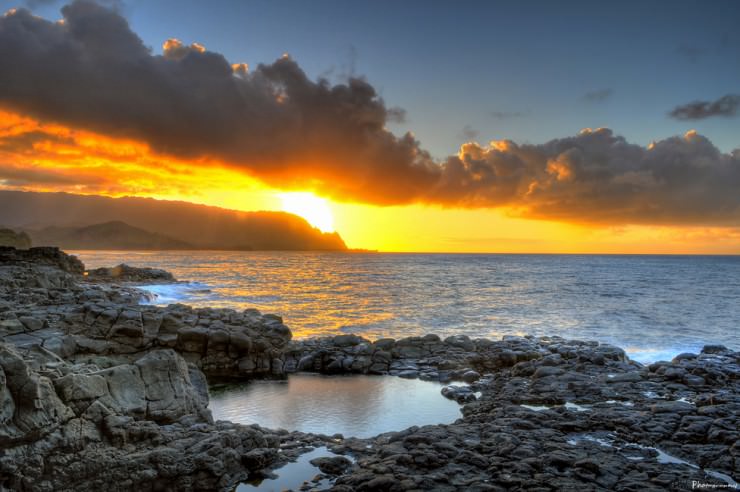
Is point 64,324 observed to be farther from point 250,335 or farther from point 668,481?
point 668,481

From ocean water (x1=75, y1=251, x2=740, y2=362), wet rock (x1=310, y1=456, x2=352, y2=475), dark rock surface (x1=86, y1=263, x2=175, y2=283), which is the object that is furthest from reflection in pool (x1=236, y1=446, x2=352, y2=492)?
dark rock surface (x1=86, y1=263, x2=175, y2=283)

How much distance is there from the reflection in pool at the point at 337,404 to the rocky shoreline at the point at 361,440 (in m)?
1.24

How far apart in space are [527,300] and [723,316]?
1901cm

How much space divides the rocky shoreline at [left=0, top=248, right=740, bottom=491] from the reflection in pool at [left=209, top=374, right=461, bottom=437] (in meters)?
1.24

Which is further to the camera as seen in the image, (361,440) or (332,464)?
(361,440)

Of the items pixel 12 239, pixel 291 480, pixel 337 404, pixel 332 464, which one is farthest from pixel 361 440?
pixel 12 239

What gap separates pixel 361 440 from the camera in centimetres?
1294

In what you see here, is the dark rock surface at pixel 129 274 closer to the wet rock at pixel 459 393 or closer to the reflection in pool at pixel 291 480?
the wet rock at pixel 459 393

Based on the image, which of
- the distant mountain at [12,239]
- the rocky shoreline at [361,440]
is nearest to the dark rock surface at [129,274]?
the distant mountain at [12,239]

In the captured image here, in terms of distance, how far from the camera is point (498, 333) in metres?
33.7

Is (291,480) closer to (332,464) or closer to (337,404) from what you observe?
(332,464)

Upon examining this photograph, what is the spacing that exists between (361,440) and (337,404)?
482cm

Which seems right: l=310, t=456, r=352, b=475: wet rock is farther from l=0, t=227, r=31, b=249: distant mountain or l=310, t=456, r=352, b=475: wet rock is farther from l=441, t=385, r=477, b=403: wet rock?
l=0, t=227, r=31, b=249: distant mountain

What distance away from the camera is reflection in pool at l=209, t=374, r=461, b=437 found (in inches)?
603
